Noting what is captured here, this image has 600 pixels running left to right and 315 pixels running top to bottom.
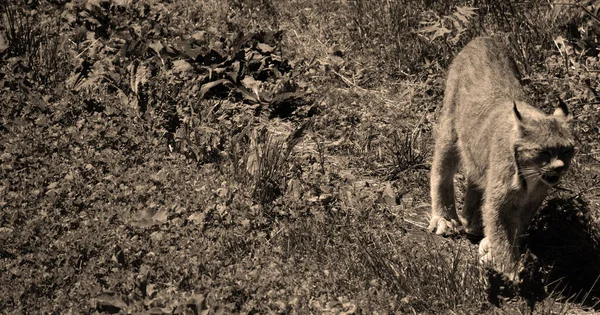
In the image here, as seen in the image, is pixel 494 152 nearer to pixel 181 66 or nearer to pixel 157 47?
pixel 181 66

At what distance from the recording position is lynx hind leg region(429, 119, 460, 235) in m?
6.96

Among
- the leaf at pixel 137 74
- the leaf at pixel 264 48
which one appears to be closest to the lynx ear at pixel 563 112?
the leaf at pixel 264 48

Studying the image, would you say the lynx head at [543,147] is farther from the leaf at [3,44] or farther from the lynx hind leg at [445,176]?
the leaf at [3,44]

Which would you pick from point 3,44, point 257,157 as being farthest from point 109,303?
point 3,44

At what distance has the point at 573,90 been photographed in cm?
770

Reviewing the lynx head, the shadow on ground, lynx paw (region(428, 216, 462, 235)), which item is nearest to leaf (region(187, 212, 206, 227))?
lynx paw (region(428, 216, 462, 235))

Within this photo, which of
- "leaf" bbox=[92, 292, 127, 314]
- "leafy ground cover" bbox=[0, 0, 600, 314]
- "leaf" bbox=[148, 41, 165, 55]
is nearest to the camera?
"leaf" bbox=[92, 292, 127, 314]

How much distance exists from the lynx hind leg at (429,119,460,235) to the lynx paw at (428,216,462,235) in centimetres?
3

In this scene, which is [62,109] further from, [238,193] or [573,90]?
[573,90]

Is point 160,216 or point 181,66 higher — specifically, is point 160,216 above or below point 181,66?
below

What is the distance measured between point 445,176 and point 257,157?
153cm

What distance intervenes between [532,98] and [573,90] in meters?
0.36

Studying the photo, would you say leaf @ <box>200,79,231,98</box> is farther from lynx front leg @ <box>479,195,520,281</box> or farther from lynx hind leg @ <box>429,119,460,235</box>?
lynx front leg @ <box>479,195,520,281</box>

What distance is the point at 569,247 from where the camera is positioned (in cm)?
634
